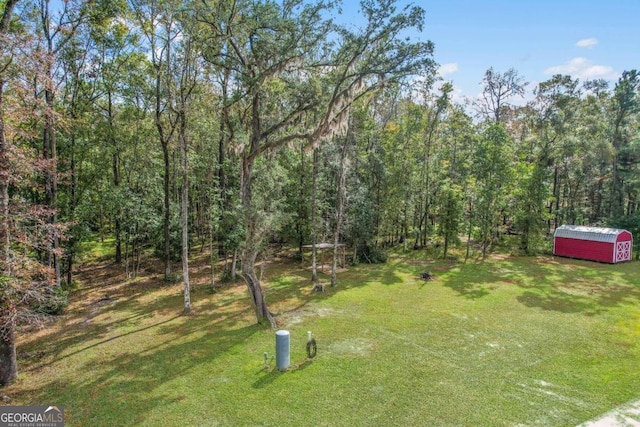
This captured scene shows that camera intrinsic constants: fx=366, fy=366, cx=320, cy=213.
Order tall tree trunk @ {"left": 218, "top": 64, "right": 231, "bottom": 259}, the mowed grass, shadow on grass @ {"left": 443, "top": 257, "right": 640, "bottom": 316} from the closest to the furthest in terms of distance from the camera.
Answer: the mowed grass, tall tree trunk @ {"left": 218, "top": 64, "right": 231, "bottom": 259}, shadow on grass @ {"left": 443, "top": 257, "right": 640, "bottom": 316}

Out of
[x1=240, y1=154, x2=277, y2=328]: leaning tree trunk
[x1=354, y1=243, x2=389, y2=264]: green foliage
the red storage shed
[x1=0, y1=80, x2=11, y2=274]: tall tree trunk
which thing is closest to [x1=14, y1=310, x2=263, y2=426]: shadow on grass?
[x1=240, y1=154, x2=277, y2=328]: leaning tree trunk

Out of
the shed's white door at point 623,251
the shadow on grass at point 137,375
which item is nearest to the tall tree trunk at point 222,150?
the shadow on grass at point 137,375

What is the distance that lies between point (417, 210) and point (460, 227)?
4605 mm

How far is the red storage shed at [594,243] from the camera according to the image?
20.5m

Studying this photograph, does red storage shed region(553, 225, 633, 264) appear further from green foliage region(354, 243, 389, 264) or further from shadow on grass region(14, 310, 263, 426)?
shadow on grass region(14, 310, 263, 426)

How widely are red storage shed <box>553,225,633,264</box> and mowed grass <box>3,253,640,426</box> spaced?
17.0 ft

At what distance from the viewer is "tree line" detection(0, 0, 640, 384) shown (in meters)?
9.29

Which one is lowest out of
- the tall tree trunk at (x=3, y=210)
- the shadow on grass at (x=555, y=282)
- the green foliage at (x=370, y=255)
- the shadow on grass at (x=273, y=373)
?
the shadow on grass at (x=273, y=373)

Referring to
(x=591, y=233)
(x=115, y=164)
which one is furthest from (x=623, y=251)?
(x=115, y=164)

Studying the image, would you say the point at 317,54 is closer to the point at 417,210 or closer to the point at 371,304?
the point at 371,304

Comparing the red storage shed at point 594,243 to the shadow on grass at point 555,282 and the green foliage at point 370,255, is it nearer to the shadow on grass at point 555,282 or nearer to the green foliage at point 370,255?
the shadow on grass at point 555,282

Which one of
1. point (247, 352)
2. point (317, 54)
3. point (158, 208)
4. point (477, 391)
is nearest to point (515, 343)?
point (477, 391)

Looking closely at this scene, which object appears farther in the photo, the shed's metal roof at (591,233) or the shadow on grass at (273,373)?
the shed's metal roof at (591,233)

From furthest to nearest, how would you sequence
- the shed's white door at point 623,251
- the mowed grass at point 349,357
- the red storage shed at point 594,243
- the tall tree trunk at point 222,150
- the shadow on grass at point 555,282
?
1. the shed's white door at point 623,251
2. the red storage shed at point 594,243
3. the shadow on grass at point 555,282
4. the tall tree trunk at point 222,150
5. the mowed grass at point 349,357
